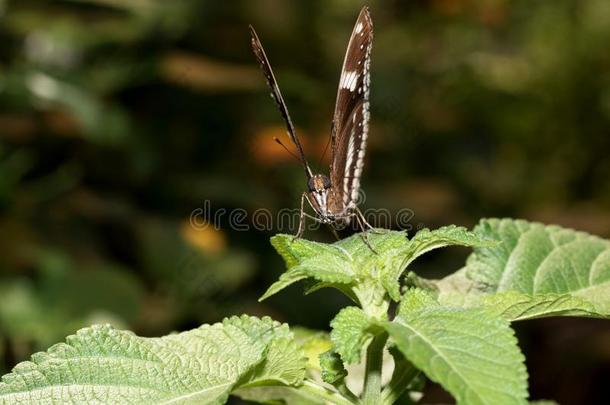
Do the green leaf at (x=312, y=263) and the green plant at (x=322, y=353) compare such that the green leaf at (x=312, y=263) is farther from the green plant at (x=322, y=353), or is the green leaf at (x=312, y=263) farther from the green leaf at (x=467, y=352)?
the green leaf at (x=467, y=352)

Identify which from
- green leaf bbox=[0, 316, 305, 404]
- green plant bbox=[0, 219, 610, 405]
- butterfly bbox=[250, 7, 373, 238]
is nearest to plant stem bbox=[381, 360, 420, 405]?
green plant bbox=[0, 219, 610, 405]

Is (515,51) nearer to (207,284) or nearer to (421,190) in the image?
(421,190)

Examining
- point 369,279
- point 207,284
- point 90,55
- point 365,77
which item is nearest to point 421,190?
point 207,284

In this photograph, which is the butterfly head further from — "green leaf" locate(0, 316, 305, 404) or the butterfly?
"green leaf" locate(0, 316, 305, 404)

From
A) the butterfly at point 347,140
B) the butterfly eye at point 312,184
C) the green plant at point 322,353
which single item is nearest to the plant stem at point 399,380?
the green plant at point 322,353

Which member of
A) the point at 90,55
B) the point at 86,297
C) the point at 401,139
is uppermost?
the point at 90,55

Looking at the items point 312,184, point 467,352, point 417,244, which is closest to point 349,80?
point 312,184
